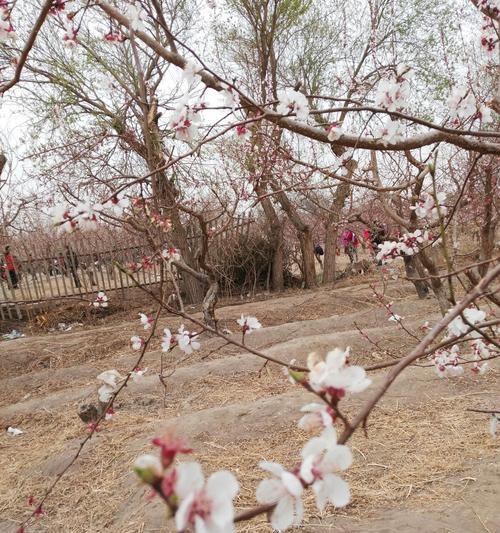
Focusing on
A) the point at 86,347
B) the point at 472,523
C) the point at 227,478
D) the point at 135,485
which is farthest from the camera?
the point at 86,347

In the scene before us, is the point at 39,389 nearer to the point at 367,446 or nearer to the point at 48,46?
the point at 367,446

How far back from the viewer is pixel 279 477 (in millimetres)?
594

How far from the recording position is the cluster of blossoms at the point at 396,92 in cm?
170

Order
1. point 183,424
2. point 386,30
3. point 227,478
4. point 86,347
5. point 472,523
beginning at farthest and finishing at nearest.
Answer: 1. point 386,30
2. point 86,347
3. point 183,424
4. point 472,523
5. point 227,478

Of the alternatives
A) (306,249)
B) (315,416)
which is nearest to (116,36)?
(315,416)

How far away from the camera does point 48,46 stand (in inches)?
383

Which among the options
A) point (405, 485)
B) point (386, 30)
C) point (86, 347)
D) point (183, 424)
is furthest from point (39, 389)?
point (386, 30)

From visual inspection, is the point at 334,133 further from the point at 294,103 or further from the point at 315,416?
the point at 315,416

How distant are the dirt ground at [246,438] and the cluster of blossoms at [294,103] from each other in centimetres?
136

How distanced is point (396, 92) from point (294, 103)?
1.33ft

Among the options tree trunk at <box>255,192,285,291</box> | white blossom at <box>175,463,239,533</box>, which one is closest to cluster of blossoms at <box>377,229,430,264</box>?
white blossom at <box>175,463,239,533</box>

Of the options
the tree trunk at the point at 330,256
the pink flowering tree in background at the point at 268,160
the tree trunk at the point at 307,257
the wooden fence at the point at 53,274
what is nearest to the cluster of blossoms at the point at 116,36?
the pink flowering tree in background at the point at 268,160

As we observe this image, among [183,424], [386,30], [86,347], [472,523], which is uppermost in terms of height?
[386,30]

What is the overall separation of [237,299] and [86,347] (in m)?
4.41
